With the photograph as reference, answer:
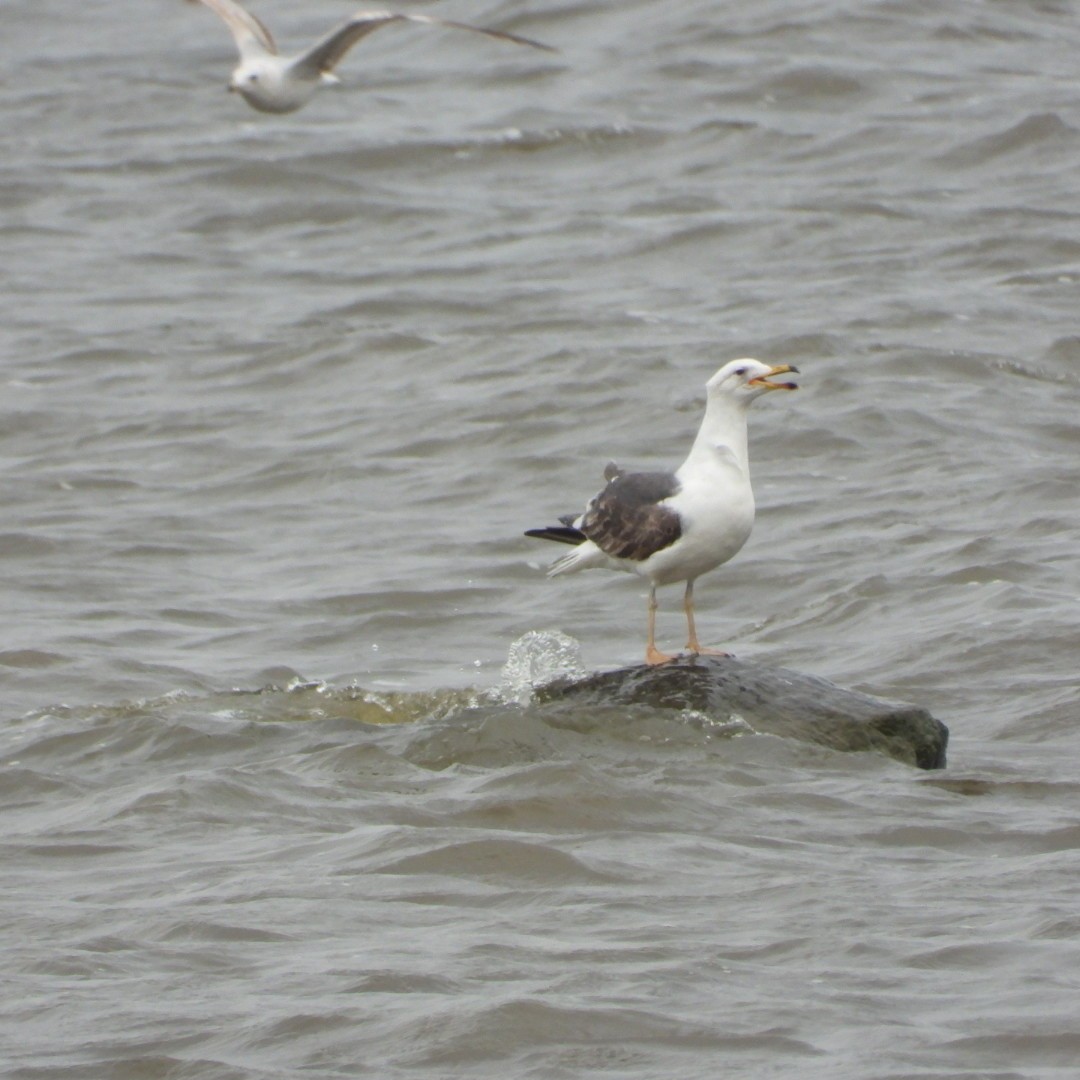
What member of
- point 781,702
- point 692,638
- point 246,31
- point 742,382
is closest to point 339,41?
point 246,31

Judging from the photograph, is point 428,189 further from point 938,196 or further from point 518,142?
point 938,196

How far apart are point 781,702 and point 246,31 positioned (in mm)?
11098

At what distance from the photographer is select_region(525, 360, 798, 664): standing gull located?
8.48 meters

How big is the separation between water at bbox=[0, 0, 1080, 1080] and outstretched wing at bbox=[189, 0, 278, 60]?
6.43 feet

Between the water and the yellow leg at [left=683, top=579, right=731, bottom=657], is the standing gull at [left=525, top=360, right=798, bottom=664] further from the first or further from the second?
the water

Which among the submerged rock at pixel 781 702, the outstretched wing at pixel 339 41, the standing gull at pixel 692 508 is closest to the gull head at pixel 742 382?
the standing gull at pixel 692 508

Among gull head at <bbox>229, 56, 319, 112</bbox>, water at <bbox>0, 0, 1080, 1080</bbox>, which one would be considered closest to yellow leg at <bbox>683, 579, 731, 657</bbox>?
water at <bbox>0, 0, 1080, 1080</bbox>

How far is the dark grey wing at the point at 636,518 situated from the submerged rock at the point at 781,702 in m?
0.48

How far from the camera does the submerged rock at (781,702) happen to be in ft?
27.1

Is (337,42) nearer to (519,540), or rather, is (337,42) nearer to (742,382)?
(519,540)

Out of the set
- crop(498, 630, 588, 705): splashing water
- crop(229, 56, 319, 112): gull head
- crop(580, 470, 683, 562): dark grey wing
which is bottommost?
crop(498, 630, 588, 705): splashing water

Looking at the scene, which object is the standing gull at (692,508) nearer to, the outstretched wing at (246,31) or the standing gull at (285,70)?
the standing gull at (285,70)

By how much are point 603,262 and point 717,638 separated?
772cm

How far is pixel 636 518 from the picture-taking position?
859 centimetres
